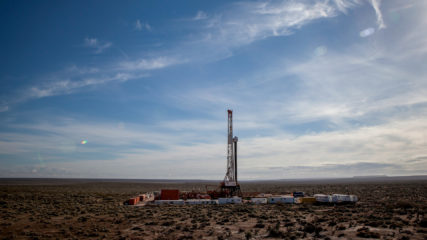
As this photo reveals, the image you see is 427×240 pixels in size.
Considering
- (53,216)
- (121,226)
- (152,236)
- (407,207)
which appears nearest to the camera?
(152,236)

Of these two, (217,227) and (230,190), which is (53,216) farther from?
(230,190)

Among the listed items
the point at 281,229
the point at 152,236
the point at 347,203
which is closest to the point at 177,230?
the point at 152,236

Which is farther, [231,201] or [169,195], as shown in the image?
[169,195]

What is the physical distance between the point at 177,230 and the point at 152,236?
2.07 metres

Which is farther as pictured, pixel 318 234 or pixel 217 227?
pixel 217 227

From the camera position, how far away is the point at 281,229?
18.8 meters

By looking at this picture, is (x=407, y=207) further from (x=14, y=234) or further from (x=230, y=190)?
(x=14, y=234)

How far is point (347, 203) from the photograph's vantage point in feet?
105

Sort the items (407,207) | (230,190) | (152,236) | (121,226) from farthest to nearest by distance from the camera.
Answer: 1. (230,190)
2. (407,207)
3. (121,226)
4. (152,236)

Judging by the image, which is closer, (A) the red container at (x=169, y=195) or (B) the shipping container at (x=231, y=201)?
(B) the shipping container at (x=231, y=201)

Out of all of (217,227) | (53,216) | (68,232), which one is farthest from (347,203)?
(53,216)

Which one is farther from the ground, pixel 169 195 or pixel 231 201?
pixel 169 195

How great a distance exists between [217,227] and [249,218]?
4.54 metres

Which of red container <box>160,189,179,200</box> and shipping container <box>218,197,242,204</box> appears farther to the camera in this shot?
red container <box>160,189,179,200</box>
